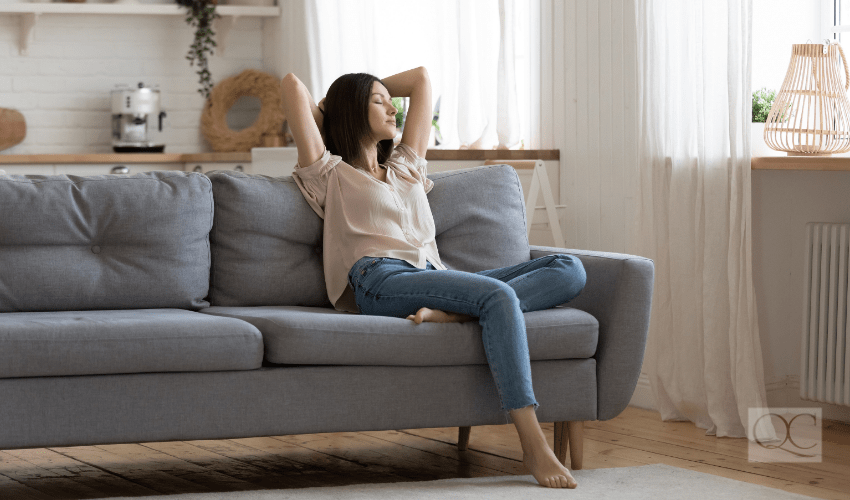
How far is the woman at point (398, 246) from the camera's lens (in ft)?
7.74

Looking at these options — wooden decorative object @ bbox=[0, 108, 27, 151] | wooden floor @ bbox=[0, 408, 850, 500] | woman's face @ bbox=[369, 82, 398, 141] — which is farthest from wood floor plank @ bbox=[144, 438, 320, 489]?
wooden decorative object @ bbox=[0, 108, 27, 151]

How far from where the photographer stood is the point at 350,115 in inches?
114

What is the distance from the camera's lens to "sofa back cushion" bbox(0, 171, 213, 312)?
2.62m

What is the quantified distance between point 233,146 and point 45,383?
3.61 m

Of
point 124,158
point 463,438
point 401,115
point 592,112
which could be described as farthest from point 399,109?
point 463,438

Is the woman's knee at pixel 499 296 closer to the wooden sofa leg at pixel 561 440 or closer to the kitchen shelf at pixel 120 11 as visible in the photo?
the wooden sofa leg at pixel 561 440

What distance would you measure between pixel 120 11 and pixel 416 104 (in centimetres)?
302

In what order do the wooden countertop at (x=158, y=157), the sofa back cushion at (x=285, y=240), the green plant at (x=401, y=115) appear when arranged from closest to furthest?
the sofa back cushion at (x=285, y=240)
the wooden countertop at (x=158, y=157)
the green plant at (x=401, y=115)

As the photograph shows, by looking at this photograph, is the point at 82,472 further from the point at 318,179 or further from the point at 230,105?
the point at 230,105

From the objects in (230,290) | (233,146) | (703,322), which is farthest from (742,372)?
(233,146)

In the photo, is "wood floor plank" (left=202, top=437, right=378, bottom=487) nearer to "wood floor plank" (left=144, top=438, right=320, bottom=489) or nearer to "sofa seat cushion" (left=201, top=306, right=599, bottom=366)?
"wood floor plank" (left=144, top=438, right=320, bottom=489)

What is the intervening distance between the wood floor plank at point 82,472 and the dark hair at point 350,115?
106 cm

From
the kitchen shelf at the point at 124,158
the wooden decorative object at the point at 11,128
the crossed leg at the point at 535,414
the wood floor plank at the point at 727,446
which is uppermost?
the wooden decorative object at the point at 11,128

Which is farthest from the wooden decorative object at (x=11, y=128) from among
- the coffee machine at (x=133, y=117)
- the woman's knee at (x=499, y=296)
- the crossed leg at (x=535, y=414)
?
the woman's knee at (x=499, y=296)
